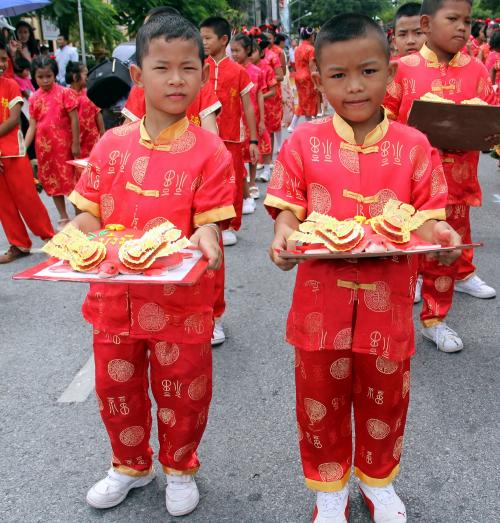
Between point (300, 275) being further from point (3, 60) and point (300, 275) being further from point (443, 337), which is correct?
point (3, 60)

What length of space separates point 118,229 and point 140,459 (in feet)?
2.93

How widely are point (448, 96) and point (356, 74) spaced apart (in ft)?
5.09

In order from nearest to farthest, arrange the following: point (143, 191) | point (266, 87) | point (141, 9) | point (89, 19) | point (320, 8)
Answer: point (143, 191), point (266, 87), point (89, 19), point (141, 9), point (320, 8)

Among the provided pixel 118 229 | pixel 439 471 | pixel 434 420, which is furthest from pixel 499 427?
pixel 118 229

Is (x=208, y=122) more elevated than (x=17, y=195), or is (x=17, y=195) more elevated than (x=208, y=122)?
(x=208, y=122)

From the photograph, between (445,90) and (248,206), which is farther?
(248,206)

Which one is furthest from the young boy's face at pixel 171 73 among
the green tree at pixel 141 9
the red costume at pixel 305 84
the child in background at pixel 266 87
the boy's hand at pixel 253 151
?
the green tree at pixel 141 9

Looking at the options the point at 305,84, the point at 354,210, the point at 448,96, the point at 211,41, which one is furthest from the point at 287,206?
the point at 305,84

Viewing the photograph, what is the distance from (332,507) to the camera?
209 cm

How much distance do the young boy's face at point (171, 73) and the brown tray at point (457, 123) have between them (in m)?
1.19

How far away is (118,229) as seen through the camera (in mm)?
1952

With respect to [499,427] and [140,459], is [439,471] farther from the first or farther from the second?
[140,459]

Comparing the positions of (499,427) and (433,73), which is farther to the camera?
(433,73)

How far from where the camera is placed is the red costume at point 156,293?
6.60 feet
